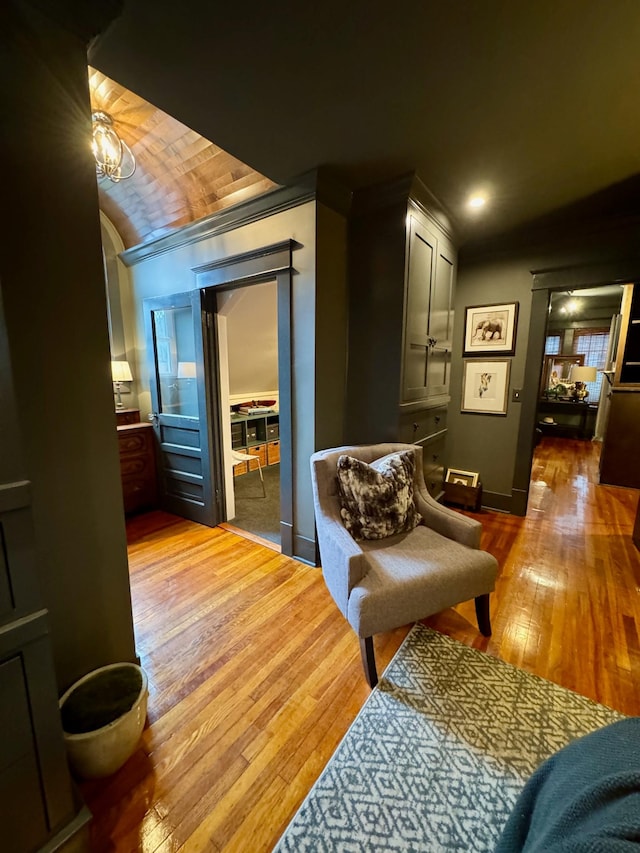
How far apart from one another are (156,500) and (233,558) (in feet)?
4.17

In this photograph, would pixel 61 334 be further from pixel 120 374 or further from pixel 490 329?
pixel 490 329

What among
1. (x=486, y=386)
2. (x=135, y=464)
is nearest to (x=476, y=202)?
(x=486, y=386)

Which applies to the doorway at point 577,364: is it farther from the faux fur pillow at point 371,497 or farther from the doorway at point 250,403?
the faux fur pillow at point 371,497

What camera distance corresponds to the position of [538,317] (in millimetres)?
2889

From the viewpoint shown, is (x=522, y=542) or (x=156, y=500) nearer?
(x=522, y=542)

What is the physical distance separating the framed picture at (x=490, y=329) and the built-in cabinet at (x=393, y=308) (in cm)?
74

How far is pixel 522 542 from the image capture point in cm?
270

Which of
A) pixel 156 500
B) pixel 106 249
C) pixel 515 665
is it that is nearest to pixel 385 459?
pixel 515 665

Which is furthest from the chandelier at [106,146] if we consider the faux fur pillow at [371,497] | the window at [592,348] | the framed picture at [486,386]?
the window at [592,348]

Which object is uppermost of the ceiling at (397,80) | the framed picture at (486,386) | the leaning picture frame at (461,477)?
the ceiling at (397,80)

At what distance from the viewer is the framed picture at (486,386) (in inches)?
122

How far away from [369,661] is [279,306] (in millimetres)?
2019

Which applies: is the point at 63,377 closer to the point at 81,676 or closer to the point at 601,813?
the point at 81,676

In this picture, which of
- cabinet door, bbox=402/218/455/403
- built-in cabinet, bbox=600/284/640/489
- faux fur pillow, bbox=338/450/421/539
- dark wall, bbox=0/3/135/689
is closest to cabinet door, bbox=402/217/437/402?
cabinet door, bbox=402/218/455/403
